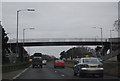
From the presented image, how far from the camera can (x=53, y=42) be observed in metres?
84.9

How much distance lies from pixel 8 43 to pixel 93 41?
80.3 ft

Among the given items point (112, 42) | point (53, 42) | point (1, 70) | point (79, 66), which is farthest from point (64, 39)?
point (79, 66)

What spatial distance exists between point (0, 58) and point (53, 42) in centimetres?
1795

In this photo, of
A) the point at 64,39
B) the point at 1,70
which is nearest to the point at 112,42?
the point at 64,39

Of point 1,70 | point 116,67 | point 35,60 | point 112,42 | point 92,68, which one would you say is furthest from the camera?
point 112,42

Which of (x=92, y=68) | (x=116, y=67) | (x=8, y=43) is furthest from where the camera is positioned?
(x=8, y=43)

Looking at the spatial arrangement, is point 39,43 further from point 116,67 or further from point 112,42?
point 116,67

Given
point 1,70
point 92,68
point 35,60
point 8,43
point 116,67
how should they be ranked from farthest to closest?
point 8,43, point 35,60, point 1,70, point 116,67, point 92,68

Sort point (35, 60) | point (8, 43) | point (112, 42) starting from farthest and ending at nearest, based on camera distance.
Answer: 1. point (8, 43)
2. point (112, 42)
3. point (35, 60)

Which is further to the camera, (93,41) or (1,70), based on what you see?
(93,41)

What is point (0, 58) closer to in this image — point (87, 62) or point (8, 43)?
point (8, 43)

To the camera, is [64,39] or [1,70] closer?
[1,70]

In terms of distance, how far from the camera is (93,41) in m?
85.4

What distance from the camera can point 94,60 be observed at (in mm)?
25953
